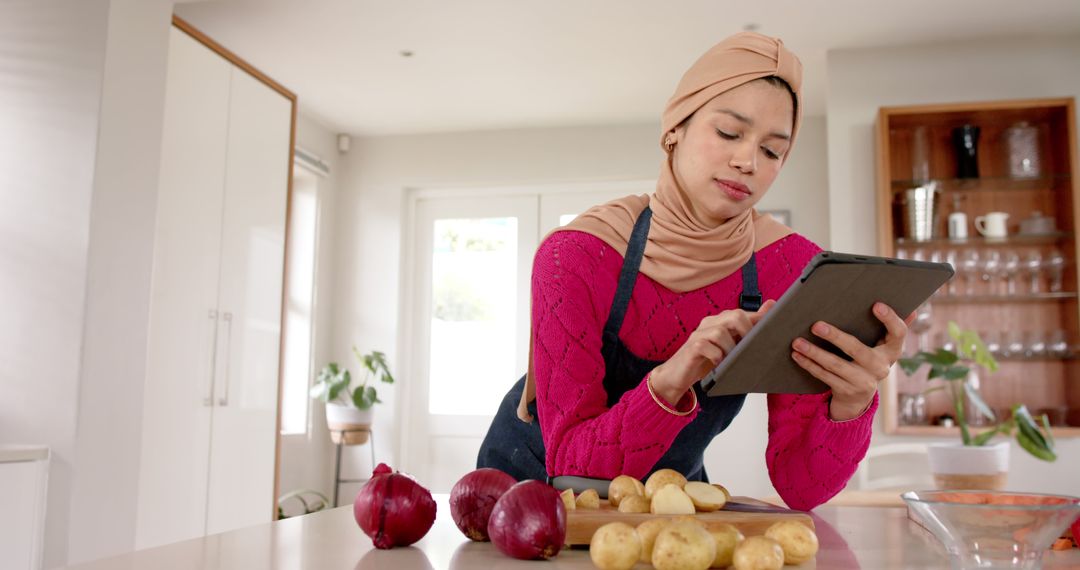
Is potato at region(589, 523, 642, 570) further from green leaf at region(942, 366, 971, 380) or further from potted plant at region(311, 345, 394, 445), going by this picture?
potted plant at region(311, 345, 394, 445)

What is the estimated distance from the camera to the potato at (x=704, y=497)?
0.86 meters

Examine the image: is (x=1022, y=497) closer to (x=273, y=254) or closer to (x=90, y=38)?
(x=90, y=38)

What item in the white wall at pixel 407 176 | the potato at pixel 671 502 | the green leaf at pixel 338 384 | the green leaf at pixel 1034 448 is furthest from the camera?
the white wall at pixel 407 176

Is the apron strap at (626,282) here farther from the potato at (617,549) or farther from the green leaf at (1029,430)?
the green leaf at (1029,430)

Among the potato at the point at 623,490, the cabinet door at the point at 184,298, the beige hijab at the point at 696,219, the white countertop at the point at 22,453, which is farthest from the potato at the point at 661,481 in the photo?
the cabinet door at the point at 184,298

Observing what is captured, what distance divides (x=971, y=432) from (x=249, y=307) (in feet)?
10.5

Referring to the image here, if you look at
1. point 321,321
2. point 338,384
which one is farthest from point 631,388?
point 321,321

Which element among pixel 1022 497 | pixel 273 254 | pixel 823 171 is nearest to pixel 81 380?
pixel 273 254

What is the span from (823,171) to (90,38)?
3.77 meters

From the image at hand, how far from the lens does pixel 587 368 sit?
1230 mm

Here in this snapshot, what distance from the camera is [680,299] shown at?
1.33 metres

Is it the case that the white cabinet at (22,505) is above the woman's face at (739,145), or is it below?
below

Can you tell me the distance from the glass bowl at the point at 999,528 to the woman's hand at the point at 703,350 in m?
0.41

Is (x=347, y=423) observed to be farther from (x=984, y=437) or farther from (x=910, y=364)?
(x=984, y=437)
